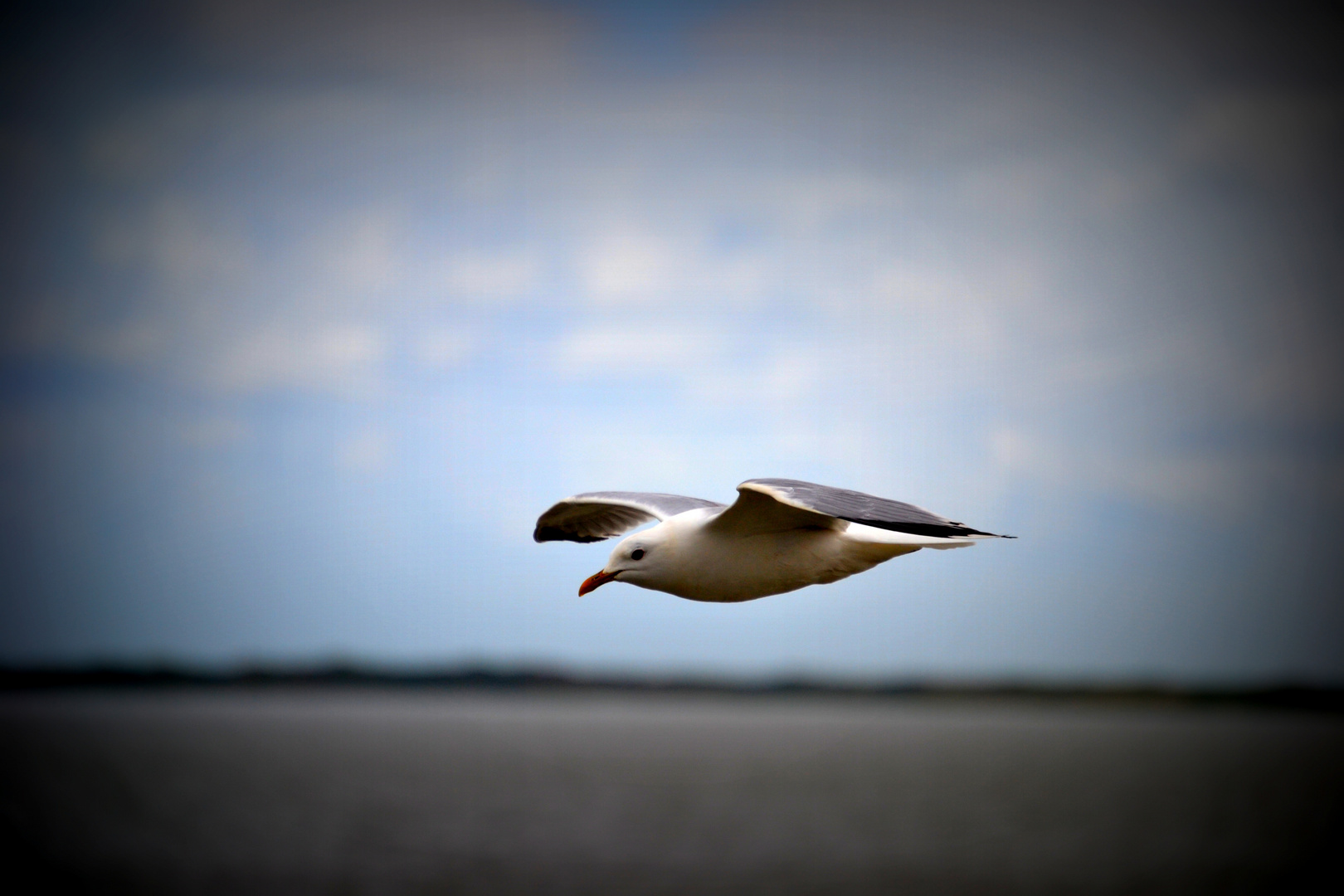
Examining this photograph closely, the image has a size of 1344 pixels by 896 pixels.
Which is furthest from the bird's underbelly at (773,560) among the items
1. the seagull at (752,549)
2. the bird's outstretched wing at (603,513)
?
the bird's outstretched wing at (603,513)

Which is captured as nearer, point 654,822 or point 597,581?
point 597,581

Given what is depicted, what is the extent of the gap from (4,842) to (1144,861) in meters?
46.6

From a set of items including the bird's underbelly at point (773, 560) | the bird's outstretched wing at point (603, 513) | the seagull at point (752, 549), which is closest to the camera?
the seagull at point (752, 549)

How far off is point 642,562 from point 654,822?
50.7 meters

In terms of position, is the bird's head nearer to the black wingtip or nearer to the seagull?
the seagull

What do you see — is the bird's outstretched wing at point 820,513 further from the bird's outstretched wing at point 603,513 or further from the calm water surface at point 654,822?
the calm water surface at point 654,822

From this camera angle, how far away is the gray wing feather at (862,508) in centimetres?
890

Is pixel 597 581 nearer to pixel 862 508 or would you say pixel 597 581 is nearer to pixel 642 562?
pixel 642 562

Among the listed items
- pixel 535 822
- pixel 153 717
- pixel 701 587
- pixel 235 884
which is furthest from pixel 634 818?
pixel 153 717

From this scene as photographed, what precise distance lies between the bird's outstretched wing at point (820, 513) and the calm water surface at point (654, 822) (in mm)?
32250

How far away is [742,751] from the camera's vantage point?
126562mm

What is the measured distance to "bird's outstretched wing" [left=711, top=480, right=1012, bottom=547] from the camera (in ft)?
29.6

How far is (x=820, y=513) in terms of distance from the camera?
918cm

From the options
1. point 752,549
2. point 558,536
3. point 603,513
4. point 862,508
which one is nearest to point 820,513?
point 862,508
